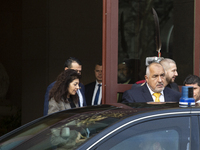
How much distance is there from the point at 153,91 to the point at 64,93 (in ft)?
3.51

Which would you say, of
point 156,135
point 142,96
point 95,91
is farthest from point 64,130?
point 95,91

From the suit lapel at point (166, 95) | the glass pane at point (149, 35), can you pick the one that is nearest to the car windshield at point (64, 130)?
the suit lapel at point (166, 95)

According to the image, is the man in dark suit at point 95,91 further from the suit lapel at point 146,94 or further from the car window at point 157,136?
the car window at point 157,136

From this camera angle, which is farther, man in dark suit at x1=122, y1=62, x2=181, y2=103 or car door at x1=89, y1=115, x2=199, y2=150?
man in dark suit at x1=122, y1=62, x2=181, y2=103

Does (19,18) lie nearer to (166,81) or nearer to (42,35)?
(42,35)

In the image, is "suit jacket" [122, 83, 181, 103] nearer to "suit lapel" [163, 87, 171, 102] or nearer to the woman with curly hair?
"suit lapel" [163, 87, 171, 102]

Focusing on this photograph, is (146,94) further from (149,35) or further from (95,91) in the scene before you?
(95,91)

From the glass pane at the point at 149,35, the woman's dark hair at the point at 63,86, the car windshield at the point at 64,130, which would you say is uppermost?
the glass pane at the point at 149,35

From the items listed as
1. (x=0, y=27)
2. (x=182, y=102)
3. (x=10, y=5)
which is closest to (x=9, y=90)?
(x=0, y=27)

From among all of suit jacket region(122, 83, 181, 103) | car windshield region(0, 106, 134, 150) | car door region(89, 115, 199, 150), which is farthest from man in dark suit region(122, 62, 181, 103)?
car door region(89, 115, 199, 150)

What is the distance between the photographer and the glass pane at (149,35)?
201 inches

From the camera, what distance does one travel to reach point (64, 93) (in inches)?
160

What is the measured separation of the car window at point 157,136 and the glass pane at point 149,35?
2.83 meters

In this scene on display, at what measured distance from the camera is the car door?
7.15ft
